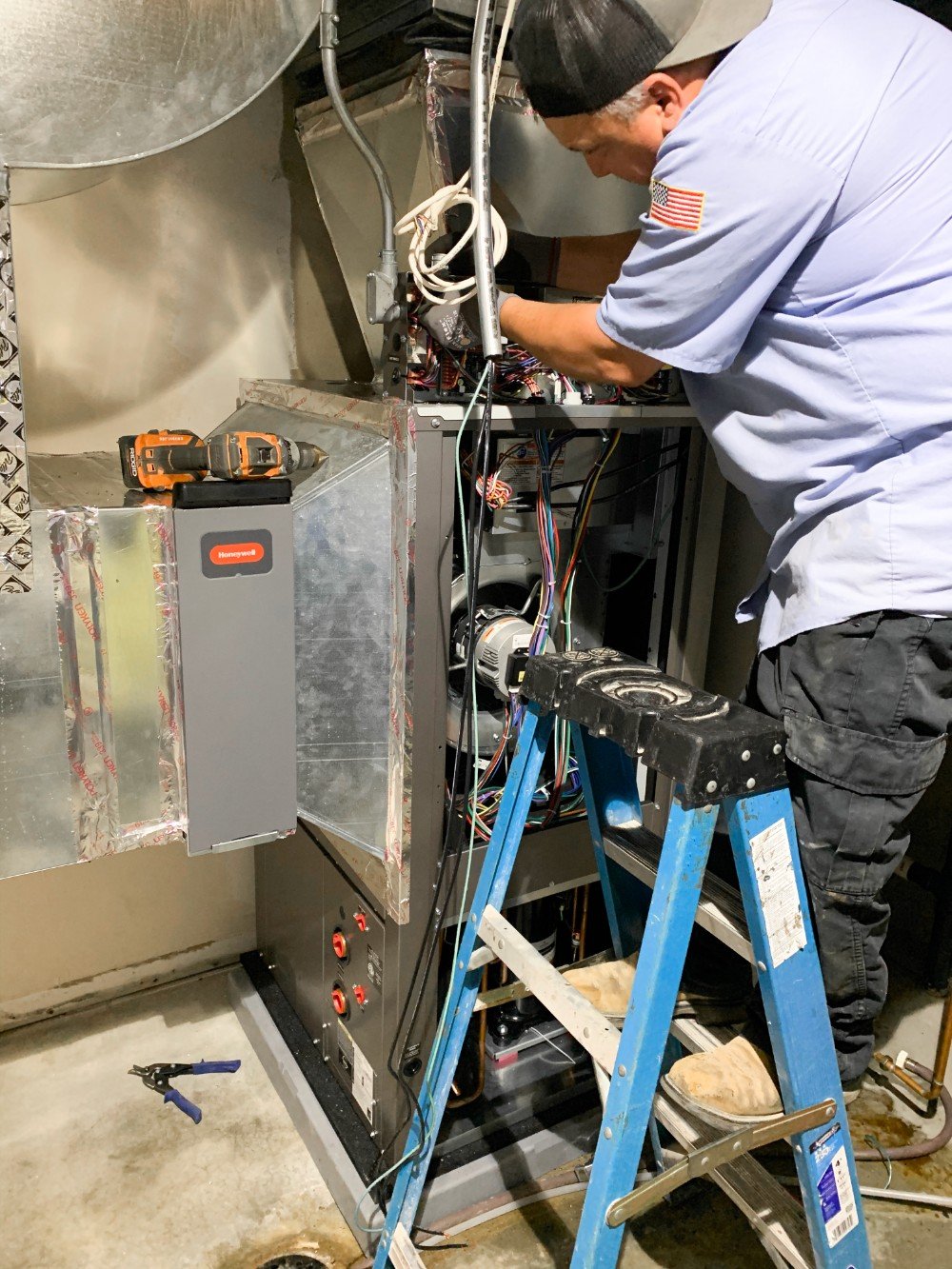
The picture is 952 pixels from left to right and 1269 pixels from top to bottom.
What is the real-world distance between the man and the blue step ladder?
2.9 inches

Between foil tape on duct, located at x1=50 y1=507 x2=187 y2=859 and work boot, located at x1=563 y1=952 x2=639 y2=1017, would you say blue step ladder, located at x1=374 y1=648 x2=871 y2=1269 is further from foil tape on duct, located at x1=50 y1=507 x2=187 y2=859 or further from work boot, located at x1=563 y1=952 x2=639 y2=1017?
foil tape on duct, located at x1=50 y1=507 x2=187 y2=859

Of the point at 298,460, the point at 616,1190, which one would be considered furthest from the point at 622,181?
the point at 616,1190

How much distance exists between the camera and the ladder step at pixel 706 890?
3.67ft

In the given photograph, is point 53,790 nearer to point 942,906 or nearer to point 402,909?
point 402,909

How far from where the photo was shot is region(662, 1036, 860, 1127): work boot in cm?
108

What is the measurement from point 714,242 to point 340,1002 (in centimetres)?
133

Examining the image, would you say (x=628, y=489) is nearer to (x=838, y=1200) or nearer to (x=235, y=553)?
(x=235, y=553)

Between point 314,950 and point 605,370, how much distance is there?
1.20 meters

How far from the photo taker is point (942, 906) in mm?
1733

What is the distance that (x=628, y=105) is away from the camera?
102 centimetres

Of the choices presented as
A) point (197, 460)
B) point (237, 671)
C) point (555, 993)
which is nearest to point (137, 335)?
point (197, 460)

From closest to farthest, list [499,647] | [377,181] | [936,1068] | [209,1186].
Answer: [377,181] < [499,647] < [209,1186] < [936,1068]

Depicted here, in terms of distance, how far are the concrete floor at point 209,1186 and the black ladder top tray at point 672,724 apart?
38.2 inches

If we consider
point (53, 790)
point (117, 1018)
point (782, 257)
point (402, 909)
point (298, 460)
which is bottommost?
point (117, 1018)
